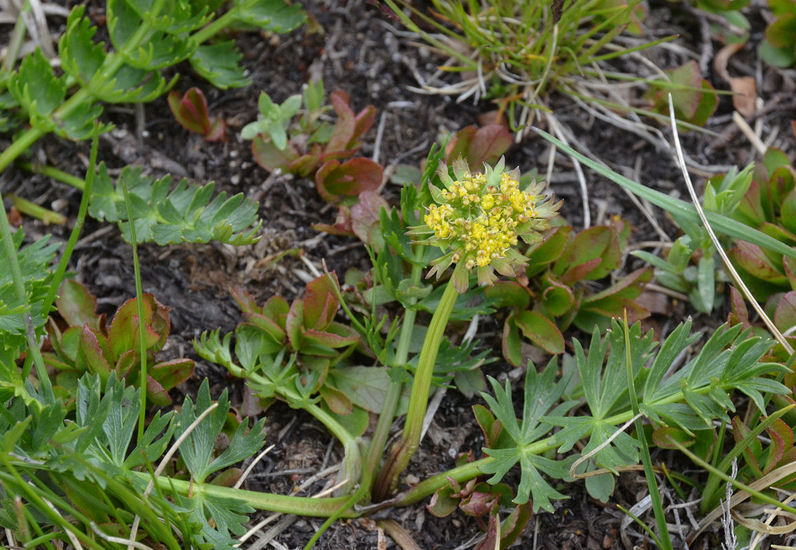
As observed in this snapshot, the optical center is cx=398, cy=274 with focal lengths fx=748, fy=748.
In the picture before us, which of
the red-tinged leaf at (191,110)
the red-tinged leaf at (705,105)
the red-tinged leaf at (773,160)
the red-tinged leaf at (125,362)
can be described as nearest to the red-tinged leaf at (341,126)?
the red-tinged leaf at (191,110)

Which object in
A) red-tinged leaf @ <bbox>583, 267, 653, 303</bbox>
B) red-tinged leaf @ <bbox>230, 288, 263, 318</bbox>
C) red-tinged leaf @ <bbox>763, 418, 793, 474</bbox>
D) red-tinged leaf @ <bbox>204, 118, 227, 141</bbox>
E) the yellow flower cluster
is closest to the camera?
the yellow flower cluster

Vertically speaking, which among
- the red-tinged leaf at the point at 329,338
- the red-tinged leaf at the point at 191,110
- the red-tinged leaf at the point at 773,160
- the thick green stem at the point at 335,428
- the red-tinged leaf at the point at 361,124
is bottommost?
the thick green stem at the point at 335,428

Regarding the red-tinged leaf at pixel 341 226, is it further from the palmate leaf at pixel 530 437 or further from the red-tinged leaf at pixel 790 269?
the red-tinged leaf at pixel 790 269

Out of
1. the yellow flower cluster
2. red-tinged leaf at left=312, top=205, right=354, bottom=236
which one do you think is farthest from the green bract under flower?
red-tinged leaf at left=312, top=205, right=354, bottom=236

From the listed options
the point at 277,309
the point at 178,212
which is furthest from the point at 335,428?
the point at 178,212

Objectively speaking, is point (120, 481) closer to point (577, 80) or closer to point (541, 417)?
point (541, 417)

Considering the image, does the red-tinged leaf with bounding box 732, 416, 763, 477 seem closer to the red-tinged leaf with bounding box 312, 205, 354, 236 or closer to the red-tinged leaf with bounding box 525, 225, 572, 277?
the red-tinged leaf with bounding box 525, 225, 572, 277

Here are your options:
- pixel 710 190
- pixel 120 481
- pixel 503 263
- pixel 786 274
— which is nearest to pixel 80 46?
pixel 120 481
